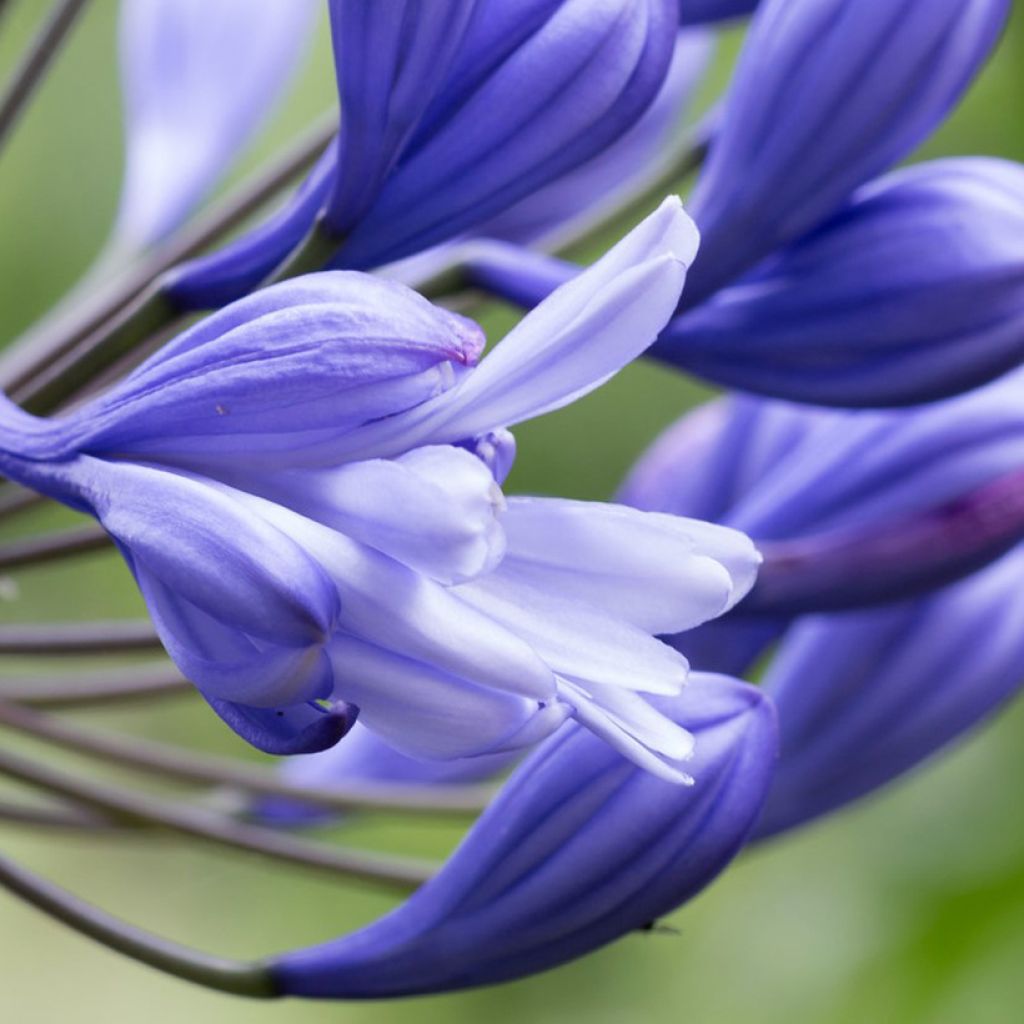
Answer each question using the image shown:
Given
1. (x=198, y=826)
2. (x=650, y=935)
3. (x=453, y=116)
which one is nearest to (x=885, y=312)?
(x=453, y=116)

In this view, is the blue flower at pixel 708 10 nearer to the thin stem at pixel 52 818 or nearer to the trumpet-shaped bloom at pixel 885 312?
the trumpet-shaped bloom at pixel 885 312

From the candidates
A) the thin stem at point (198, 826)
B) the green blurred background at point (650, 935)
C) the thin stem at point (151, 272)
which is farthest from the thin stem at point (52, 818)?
the green blurred background at point (650, 935)

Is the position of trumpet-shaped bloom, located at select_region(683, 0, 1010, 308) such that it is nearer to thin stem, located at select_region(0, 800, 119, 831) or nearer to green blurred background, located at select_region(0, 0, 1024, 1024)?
thin stem, located at select_region(0, 800, 119, 831)

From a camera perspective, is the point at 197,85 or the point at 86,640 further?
the point at 197,85

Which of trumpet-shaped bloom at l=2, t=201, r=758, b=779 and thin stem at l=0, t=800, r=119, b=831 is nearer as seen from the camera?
trumpet-shaped bloom at l=2, t=201, r=758, b=779

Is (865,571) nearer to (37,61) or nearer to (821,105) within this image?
(821,105)

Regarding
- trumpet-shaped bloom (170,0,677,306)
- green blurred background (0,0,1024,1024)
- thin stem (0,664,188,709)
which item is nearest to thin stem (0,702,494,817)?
thin stem (0,664,188,709)
